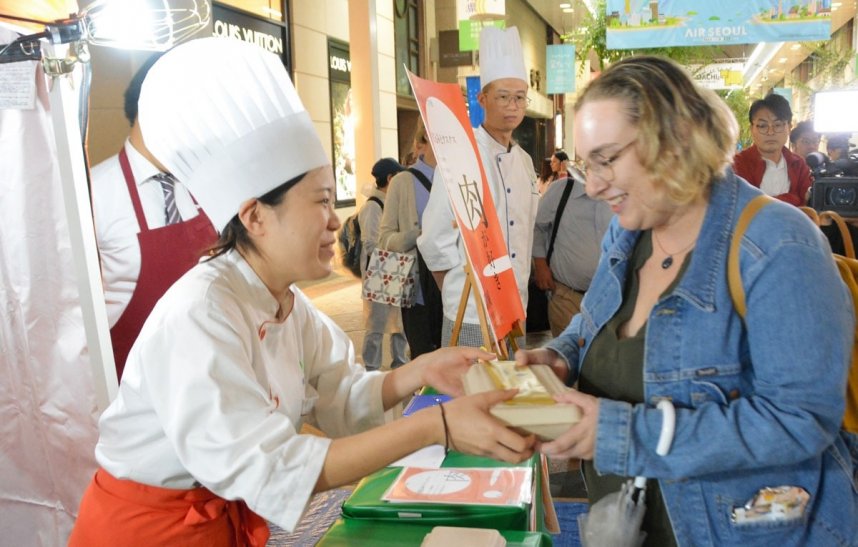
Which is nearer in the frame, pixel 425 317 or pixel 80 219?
pixel 80 219

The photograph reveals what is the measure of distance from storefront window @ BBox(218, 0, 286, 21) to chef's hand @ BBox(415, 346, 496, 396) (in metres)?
7.70

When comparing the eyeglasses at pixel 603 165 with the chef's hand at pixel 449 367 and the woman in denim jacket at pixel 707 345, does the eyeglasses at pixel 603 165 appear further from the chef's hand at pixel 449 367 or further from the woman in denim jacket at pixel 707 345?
the chef's hand at pixel 449 367

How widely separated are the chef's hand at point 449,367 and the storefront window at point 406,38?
12.7 m

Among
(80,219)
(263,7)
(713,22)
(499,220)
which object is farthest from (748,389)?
(263,7)

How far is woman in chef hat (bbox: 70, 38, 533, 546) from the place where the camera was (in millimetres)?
1304

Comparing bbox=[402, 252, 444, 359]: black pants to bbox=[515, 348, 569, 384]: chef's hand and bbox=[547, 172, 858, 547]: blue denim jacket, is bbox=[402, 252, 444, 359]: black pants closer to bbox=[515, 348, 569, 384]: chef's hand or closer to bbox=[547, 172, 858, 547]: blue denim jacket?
bbox=[515, 348, 569, 384]: chef's hand

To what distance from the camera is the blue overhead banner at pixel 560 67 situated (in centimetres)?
1759

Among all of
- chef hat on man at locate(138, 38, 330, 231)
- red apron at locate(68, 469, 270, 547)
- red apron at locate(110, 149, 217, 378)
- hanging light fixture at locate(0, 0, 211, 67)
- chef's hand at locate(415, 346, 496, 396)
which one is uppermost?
hanging light fixture at locate(0, 0, 211, 67)

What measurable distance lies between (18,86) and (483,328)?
1.81m

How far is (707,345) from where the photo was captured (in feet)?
4.55

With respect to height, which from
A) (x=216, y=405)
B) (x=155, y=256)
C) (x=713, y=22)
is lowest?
(x=216, y=405)

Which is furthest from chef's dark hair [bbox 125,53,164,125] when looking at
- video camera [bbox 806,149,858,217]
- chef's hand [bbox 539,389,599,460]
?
video camera [bbox 806,149,858,217]

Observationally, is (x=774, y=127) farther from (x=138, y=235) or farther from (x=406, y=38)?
(x=406, y=38)

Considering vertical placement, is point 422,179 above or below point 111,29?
below
